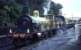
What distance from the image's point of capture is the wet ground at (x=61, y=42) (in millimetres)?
2158

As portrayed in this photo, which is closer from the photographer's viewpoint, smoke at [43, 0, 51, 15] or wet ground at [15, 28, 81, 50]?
wet ground at [15, 28, 81, 50]

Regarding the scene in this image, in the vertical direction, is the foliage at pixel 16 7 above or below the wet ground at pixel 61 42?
above

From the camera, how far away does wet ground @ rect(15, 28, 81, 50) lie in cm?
216

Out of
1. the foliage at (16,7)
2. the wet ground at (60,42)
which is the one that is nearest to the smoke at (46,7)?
the foliage at (16,7)

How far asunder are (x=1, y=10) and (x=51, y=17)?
0.60 m

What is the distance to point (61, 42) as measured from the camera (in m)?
2.21

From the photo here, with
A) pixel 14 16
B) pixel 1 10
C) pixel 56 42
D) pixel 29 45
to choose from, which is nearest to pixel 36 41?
pixel 29 45

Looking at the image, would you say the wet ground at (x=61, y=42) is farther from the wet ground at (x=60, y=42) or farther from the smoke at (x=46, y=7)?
the smoke at (x=46, y=7)

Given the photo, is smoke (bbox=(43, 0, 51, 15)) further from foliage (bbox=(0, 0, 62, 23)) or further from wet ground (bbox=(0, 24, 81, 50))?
wet ground (bbox=(0, 24, 81, 50))

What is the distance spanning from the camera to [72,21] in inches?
89.4

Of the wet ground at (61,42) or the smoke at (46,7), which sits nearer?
the wet ground at (61,42)

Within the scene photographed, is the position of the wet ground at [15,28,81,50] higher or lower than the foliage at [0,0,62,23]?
lower

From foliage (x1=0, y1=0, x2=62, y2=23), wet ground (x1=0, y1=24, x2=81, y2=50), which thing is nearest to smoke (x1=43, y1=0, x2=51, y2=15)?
foliage (x1=0, y1=0, x2=62, y2=23)

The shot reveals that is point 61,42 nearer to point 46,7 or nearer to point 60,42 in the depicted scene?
point 60,42
